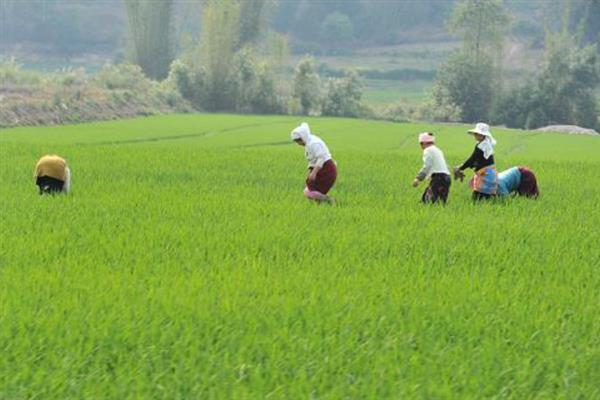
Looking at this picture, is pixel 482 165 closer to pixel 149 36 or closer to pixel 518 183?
pixel 518 183

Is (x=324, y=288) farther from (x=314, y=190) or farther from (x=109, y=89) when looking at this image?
(x=109, y=89)

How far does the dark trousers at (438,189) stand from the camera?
34.0 feet

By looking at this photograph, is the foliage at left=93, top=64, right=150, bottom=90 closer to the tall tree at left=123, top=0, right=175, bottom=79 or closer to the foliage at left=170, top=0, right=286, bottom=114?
the foliage at left=170, top=0, right=286, bottom=114

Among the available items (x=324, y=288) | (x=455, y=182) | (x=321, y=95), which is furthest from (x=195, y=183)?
(x=321, y=95)

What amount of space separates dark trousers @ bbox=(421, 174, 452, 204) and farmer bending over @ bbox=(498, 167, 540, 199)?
101cm

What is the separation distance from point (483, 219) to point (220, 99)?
40097 millimetres

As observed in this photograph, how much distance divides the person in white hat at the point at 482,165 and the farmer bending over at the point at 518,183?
0.41m

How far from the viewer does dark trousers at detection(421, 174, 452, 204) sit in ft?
34.0

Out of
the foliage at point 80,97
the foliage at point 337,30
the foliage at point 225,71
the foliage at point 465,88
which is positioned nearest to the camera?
the foliage at point 80,97

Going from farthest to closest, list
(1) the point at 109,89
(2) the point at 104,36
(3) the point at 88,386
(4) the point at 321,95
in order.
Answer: (2) the point at 104,36
(4) the point at 321,95
(1) the point at 109,89
(3) the point at 88,386

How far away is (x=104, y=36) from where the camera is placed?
308 ft

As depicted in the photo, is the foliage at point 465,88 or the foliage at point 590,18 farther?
the foliage at point 590,18

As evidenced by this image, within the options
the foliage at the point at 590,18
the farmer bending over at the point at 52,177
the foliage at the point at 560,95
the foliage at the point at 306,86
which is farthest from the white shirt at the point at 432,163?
the foliage at the point at 590,18

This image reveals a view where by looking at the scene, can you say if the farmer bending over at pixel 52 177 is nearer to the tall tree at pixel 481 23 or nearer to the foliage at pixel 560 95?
the foliage at pixel 560 95
